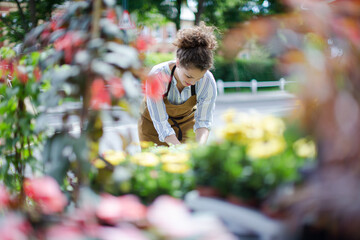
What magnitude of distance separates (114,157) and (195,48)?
1.18 meters

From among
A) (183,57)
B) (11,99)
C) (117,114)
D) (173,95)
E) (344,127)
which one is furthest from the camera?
(173,95)

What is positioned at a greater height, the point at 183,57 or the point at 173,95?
the point at 183,57

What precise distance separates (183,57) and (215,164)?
4.50ft

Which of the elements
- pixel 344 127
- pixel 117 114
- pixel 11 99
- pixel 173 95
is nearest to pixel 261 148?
→ pixel 344 127

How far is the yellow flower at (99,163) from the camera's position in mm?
1101

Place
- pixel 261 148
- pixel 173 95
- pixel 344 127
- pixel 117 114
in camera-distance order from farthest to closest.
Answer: pixel 173 95 → pixel 117 114 → pixel 261 148 → pixel 344 127

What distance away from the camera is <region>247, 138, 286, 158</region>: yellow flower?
0.87m

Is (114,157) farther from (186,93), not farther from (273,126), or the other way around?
(186,93)

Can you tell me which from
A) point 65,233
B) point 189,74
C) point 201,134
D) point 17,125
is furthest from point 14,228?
point 201,134

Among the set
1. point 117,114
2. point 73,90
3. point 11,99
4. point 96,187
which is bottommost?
point 96,187

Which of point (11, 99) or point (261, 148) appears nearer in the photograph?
point (261, 148)

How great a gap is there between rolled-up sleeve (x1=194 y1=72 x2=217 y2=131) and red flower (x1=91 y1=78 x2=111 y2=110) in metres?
1.61

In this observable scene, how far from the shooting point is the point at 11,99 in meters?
1.42

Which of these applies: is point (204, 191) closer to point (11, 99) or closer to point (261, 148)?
point (261, 148)
